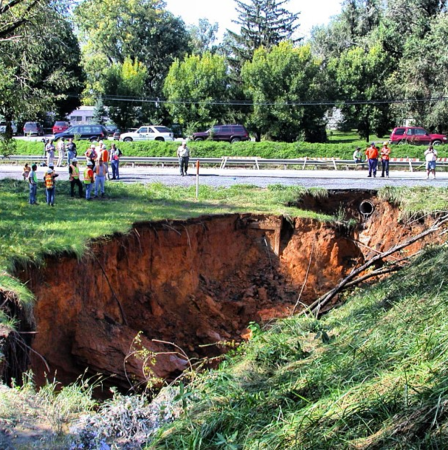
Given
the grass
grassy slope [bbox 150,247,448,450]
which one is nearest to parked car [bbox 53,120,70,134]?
the grass

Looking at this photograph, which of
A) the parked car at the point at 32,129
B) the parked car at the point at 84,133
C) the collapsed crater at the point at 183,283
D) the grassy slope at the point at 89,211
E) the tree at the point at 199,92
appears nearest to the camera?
the collapsed crater at the point at 183,283

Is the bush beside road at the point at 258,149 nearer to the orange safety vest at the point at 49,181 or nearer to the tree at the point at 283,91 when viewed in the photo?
the tree at the point at 283,91

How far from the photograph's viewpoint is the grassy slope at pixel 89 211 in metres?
12.3

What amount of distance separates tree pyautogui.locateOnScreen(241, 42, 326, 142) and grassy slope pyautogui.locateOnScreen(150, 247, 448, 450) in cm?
3627

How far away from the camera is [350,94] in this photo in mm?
47906

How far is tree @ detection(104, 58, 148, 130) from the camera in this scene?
50.9m

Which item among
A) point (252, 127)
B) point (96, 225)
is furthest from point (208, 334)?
point (252, 127)

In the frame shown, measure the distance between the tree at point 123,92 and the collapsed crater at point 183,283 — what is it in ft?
106

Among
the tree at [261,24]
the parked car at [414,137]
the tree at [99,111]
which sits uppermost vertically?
the tree at [261,24]

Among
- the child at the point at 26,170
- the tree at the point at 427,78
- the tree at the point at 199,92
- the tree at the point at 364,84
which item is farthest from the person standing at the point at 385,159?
the tree at the point at 199,92

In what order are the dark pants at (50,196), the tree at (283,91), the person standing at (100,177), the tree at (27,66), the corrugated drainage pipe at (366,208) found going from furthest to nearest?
1. the tree at (283,91)
2. the corrugated drainage pipe at (366,208)
3. the person standing at (100,177)
4. the tree at (27,66)
5. the dark pants at (50,196)

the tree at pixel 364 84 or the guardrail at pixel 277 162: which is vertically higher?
the tree at pixel 364 84

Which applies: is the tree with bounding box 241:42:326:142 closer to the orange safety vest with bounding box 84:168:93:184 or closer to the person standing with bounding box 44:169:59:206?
the orange safety vest with bounding box 84:168:93:184

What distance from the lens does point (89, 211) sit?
17125mm
